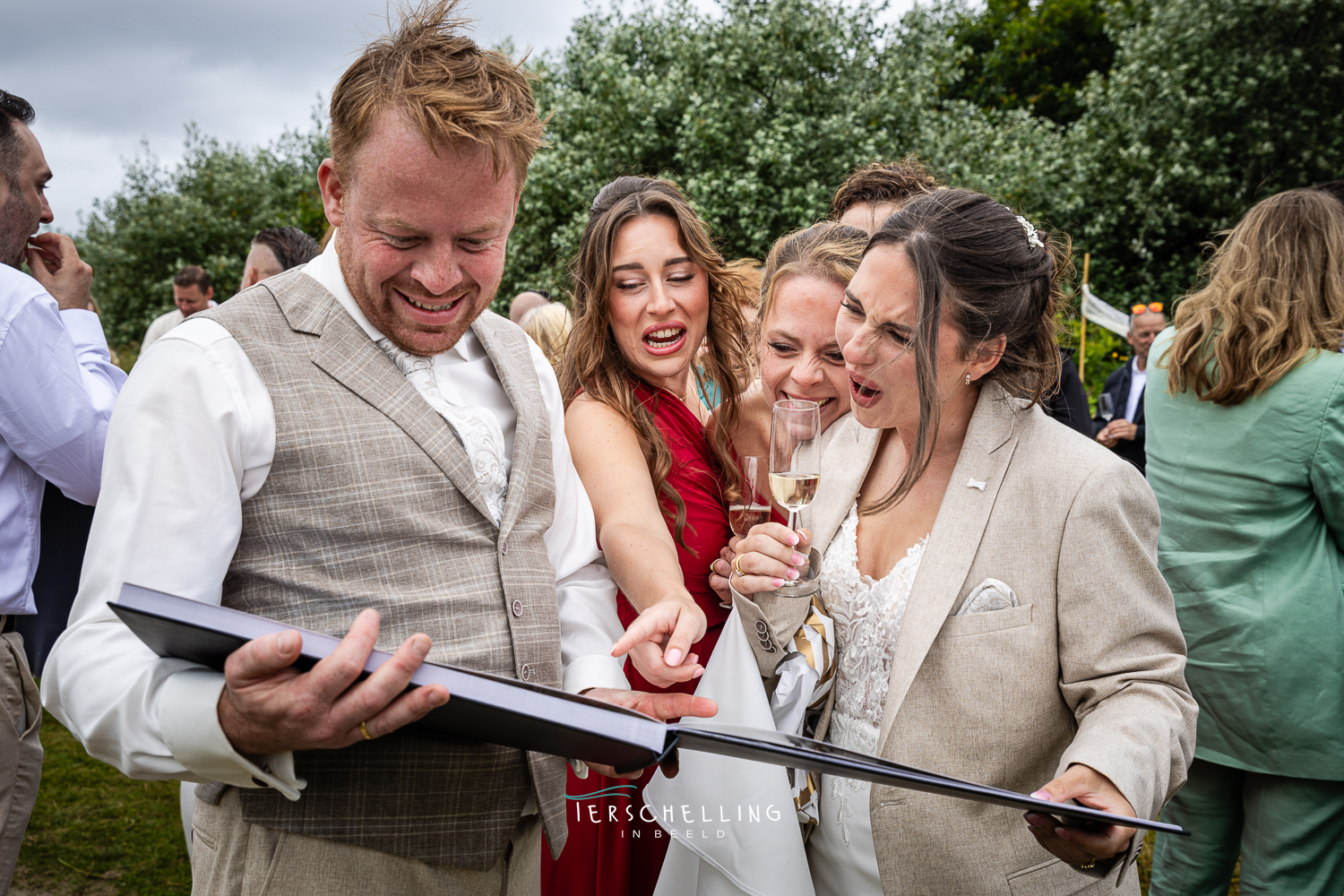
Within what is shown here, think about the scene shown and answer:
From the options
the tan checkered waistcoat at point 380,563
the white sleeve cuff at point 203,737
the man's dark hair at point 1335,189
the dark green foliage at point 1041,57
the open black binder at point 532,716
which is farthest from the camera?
the dark green foliage at point 1041,57

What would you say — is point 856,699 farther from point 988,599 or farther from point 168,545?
point 168,545

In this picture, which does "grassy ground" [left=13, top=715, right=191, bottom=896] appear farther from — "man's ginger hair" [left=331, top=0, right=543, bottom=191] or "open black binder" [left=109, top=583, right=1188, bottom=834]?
"man's ginger hair" [left=331, top=0, right=543, bottom=191]

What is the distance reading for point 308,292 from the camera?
1.70m

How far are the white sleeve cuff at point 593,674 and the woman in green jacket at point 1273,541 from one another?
96.4 inches

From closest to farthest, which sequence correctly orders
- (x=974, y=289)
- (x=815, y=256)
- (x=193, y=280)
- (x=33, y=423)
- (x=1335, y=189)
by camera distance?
(x=974, y=289) → (x=33, y=423) → (x=815, y=256) → (x=1335, y=189) → (x=193, y=280)

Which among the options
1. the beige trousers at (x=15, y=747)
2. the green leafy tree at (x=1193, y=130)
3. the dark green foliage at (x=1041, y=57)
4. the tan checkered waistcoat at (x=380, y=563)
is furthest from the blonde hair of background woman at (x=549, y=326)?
the dark green foliage at (x=1041, y=57)

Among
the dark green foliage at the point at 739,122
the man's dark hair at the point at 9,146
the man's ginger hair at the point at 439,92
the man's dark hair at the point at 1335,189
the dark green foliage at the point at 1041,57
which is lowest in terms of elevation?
Result: the man's ginger hair at the point at 439,92

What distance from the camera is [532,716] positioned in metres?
1.19

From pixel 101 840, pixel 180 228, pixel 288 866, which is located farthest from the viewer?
pixel 180 228

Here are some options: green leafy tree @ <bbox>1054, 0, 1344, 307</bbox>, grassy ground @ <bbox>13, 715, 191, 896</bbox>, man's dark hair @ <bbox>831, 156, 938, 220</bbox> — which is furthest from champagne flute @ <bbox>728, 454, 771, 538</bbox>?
green leafy tree @ <bbox>1054, 0, 1344, 307</bbox>

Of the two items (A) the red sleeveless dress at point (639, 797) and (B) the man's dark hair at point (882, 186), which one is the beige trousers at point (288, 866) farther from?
(B) the man's dark hair at point (882, 186)

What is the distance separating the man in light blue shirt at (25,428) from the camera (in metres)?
2.57

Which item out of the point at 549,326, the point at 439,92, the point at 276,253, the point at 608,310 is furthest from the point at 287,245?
the point at 439,92

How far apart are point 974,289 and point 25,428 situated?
2.61 m
